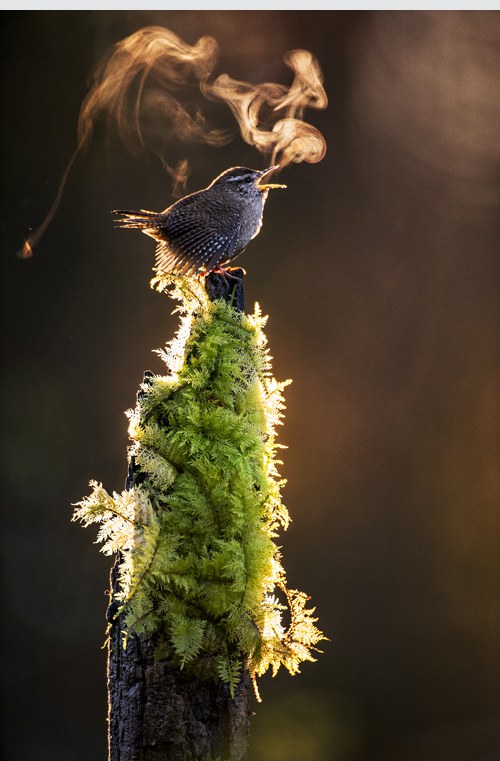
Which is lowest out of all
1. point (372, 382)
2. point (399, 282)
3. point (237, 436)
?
point (237, 436)

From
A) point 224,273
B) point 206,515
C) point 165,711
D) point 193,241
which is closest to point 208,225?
point 193,241

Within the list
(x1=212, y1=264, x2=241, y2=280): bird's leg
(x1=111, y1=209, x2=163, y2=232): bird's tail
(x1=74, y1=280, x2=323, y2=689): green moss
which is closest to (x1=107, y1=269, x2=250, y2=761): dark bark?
(x1=74, y1=280, x2=323, y2=689): green moss

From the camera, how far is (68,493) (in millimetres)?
4121

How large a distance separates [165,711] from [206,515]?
0.39 metres

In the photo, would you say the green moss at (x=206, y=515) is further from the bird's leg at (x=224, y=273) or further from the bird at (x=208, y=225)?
the bird at (x=208, y=225)

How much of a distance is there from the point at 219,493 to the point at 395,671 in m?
3.31

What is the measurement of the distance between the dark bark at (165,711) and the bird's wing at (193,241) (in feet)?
2.97

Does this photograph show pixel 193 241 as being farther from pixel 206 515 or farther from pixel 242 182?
pixel 206 515

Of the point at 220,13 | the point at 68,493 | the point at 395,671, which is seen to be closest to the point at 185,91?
the point at 220,13

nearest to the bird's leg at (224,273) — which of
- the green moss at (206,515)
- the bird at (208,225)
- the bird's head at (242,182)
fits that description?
the bird at (208,225)

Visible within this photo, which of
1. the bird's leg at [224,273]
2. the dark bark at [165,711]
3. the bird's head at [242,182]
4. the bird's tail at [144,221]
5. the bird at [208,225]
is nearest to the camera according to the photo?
the dark bark at [165,711]

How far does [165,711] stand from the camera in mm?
1444

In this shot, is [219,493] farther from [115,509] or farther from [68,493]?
[68,493]

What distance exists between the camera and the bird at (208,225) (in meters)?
1.92
